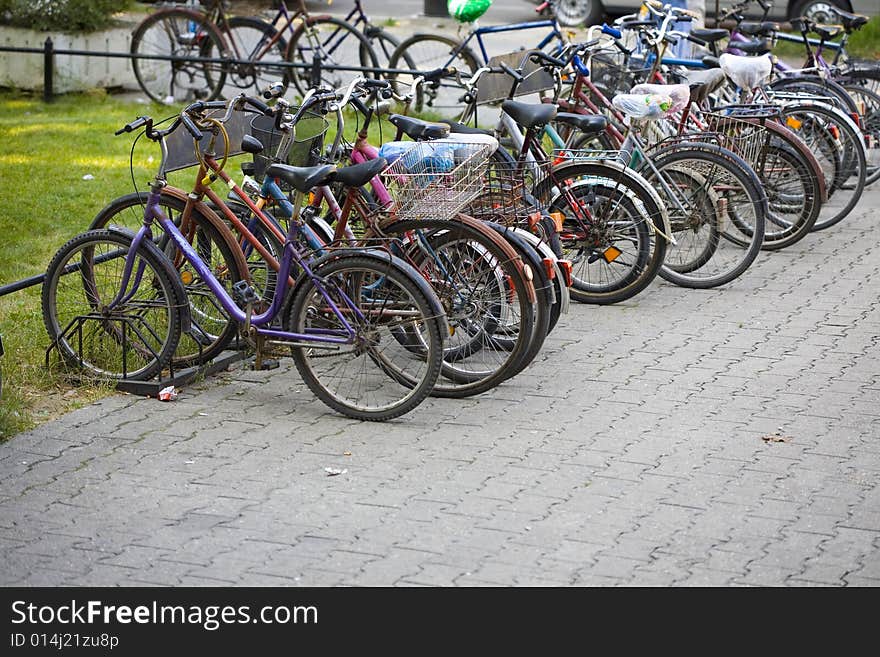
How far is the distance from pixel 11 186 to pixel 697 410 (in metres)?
6.09

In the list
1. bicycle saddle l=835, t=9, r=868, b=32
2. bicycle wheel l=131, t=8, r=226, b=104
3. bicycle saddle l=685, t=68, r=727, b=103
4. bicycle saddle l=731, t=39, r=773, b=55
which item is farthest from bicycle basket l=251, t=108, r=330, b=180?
bicycle wheel l=131, t=8, r=226, b=104

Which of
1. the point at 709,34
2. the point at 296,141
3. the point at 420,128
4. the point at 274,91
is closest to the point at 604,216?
the point at 420,128

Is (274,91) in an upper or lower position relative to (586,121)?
upper

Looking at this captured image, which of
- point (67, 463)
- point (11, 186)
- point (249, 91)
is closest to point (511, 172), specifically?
point (67, 463)

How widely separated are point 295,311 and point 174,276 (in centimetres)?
59

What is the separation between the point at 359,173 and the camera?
5703mm

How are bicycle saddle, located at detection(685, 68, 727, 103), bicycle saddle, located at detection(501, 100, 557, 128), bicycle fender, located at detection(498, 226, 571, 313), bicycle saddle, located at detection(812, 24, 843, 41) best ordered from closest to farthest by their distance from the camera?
bicycle fender, located at detection(498, 226, 571, 313) < bicycle saddle, located at detection(501, 100, 557, 128) < bicycle saddle, located at detection(685, 68, 727, 103) < bicycle saddle, located at detection(812, 24, 843, 41)

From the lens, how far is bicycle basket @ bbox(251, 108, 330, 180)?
20.6 feet

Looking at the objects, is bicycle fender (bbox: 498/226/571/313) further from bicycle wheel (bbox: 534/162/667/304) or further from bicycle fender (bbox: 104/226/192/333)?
bicycle fender (bbox: 104/226/192/333)

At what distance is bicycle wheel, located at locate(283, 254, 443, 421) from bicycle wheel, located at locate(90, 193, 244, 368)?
1.50ft

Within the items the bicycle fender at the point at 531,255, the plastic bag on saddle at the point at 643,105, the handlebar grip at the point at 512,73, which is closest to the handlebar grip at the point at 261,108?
the bicycle fender at the point at 531,255

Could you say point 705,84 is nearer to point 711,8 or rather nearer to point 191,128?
point 191,128

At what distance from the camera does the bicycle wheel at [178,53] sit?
43.5 ft

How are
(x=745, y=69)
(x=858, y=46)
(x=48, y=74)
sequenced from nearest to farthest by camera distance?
(x=745, y=69), (x=48, y=74), (x=858, y=46)
